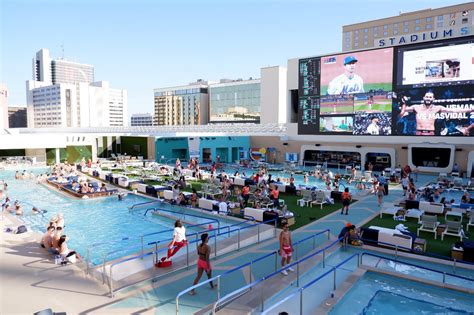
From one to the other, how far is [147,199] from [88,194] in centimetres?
377

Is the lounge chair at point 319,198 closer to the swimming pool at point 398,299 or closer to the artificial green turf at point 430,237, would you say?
the artificial green turf at point 430,237

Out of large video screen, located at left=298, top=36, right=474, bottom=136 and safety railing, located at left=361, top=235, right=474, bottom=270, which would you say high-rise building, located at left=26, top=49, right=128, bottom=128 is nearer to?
large video screen, located at left=298, top=36, right=474, bottom=136

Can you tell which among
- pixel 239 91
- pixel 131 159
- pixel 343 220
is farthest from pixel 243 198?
pixel 239 91

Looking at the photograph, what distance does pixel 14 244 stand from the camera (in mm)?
12281

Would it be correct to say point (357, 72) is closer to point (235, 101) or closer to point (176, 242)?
point (176, 242)

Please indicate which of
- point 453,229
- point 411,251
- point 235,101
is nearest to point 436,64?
point 453,229

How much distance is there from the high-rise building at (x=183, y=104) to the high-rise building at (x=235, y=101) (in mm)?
7060

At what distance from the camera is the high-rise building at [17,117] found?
598 ft

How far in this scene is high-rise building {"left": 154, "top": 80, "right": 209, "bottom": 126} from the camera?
125250 millimetres

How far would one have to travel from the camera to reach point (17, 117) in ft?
608

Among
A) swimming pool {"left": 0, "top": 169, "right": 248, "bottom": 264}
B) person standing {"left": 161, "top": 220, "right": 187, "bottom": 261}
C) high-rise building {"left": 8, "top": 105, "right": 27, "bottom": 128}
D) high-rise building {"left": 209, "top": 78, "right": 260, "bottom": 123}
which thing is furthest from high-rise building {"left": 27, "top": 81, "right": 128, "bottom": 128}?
person standing {"left": 161, "top": 220, "right": 187, "bottom": 261}

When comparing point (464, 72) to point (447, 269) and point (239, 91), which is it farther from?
point (239, 91)

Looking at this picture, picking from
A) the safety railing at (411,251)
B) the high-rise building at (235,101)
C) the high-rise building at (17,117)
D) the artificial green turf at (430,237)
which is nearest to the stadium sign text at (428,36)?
the artificial green turf at (430,237)

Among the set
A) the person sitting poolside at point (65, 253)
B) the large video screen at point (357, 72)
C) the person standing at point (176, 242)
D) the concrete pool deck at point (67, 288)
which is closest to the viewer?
the concrete pool deck at point (67, 288)
